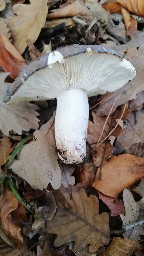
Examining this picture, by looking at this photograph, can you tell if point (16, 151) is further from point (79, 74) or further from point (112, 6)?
point (112, 6)

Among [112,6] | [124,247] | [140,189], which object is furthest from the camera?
[112,6]

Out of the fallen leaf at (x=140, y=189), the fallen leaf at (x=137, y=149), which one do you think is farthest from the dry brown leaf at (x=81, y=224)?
the fallen leaf at (x=137, y=149)

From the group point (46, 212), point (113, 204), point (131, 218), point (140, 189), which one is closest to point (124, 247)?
point (131, 218)

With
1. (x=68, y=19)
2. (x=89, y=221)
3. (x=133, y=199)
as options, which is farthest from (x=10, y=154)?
(x=68, y=19)

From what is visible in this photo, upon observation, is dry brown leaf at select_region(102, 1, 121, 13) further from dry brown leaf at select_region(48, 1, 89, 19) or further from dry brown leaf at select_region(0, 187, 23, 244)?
dry brown leaf at select_region(0, 187, 23, 244)

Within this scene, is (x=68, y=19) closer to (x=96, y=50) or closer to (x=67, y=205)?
(x=96, y=50)

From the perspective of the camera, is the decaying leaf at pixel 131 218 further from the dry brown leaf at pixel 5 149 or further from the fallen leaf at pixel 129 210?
the dry brown leaf at pixel 5 149
